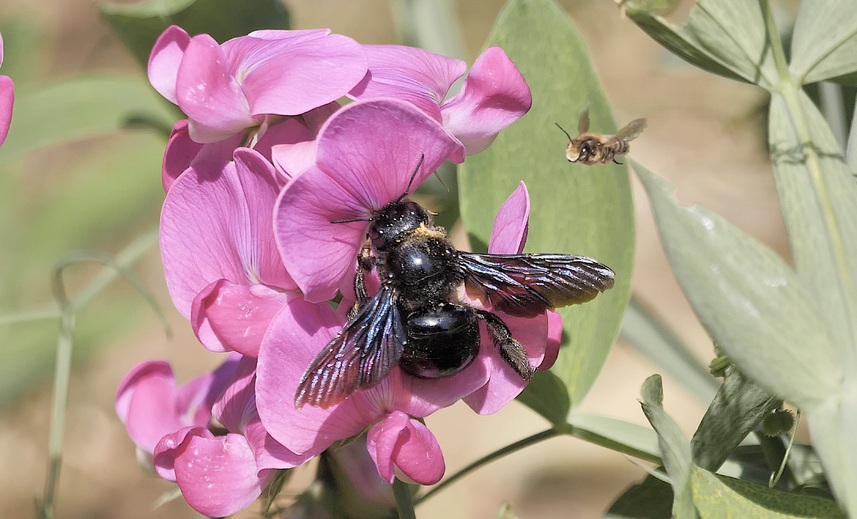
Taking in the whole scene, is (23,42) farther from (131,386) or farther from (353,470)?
(353,470)

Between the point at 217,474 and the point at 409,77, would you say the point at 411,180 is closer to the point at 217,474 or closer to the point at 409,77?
the point at 409,77

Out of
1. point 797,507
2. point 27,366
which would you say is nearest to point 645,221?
point 27,366

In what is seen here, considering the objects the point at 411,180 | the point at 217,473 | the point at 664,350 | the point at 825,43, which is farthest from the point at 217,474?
the point at 664,350

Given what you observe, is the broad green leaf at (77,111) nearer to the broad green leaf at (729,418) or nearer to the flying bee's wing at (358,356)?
the flying bee's wing at (358,356)

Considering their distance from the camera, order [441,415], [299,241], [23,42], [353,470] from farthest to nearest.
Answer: [441,415], [23,42], [353,470], [299,241]

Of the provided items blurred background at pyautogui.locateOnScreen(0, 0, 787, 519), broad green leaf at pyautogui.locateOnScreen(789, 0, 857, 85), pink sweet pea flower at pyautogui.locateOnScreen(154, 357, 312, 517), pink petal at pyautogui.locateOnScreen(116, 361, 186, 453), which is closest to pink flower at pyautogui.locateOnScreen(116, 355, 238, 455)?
pink petal at pyautogui.locateOnScreen(116, 361, 186, 453)

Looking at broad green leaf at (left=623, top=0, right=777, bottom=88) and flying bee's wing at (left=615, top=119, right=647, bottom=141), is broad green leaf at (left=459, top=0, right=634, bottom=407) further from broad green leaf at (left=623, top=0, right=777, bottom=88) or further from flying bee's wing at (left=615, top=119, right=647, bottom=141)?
broad green leaf at (left=623, top=0, right=777, bottom=88)
